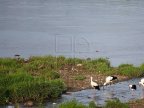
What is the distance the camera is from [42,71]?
2073 cm

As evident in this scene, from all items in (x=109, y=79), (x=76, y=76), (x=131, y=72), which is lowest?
(x=109, y=79)

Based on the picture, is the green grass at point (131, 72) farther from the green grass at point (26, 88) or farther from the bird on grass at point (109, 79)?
the green grass at point (26, 88)

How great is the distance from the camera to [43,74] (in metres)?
20.1

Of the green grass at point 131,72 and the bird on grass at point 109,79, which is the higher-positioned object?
the green grass at point 131,72

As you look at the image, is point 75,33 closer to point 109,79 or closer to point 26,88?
point 109,79

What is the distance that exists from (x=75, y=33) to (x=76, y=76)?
17.4 metres

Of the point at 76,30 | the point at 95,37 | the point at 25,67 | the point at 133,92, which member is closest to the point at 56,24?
the point at 76,30

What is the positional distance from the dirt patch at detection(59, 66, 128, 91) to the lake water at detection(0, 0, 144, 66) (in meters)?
4.45

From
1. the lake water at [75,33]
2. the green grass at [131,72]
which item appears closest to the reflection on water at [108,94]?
the green grass at [131,72]

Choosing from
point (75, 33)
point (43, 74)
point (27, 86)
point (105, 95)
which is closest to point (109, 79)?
point (105, 95)

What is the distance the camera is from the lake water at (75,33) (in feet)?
96.3

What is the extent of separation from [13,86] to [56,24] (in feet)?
84.1

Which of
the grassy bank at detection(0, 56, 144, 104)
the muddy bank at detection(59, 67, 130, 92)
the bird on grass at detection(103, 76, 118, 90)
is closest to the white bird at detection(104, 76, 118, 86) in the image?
the bird on grass at detection(103, 76, 118, 90)

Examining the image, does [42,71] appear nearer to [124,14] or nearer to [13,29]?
[13,29]
